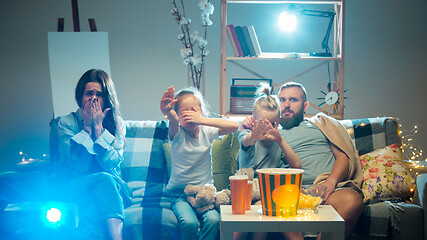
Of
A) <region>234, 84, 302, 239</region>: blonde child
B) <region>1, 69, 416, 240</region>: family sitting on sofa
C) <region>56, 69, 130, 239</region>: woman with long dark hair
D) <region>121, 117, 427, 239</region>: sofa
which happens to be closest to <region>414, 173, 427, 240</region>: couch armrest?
<region>121, 117, 427, 239</region>: sofa

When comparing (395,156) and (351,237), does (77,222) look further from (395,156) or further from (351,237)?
(395,156)

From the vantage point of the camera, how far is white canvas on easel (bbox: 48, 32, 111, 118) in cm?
310

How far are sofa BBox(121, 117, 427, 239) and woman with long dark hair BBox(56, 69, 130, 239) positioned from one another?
12 cm

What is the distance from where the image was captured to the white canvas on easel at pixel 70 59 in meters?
3.10

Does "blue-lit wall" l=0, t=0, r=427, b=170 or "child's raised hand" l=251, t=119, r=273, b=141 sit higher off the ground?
"blue-lit wall" l=0, t=0, r=427, b=170

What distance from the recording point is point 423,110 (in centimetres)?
388

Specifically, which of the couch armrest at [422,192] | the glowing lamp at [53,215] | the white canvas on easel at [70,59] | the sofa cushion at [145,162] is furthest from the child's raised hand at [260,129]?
the white canvas on easel at [70,59]

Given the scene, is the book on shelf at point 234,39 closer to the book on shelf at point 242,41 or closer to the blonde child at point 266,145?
the book on shelf at point 242,41

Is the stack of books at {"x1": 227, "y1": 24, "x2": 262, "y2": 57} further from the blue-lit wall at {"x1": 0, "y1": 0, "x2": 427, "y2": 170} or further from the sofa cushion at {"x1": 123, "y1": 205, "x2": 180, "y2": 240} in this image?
the sofa cushion at {"x1": 123, "y1": 205, "x2": 180, "y2": 240}

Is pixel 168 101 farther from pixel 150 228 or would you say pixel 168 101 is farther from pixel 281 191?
pixel 281 191

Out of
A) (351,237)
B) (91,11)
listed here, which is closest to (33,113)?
(91,11)

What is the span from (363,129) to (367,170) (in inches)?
11.1

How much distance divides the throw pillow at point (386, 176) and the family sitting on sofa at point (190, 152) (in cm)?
6

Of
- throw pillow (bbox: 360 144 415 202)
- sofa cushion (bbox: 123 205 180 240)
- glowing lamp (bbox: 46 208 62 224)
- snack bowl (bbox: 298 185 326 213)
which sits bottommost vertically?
sofa cushion (bbox: 123 205 180 240)
